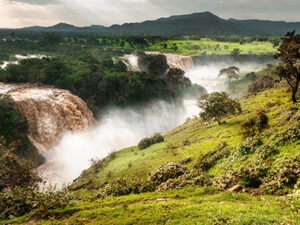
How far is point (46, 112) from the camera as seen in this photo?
3962cm

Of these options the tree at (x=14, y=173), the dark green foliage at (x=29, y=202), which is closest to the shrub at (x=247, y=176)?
the dark green foliage at (x=29, y=202)

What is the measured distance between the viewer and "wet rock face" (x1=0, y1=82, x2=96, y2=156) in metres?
36.7

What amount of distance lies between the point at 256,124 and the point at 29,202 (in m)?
21.6

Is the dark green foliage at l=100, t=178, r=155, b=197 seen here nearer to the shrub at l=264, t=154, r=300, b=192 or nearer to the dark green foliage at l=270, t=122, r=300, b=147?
the shrub at l=264, t=154, r=300, b=192

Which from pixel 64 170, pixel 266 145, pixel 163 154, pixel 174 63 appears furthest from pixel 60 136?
pixel 174 63

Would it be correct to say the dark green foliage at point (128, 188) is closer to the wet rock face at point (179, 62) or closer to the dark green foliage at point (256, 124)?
the dark green foliage at point (256, 124)

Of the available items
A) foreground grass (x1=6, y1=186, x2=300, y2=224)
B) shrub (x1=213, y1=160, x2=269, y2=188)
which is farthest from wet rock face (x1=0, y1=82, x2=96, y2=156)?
shrub (x1=213, y1=160, x2=269, y2=188)

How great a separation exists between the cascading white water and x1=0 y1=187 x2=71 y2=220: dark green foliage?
481 inches

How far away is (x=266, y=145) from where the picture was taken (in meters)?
15.6

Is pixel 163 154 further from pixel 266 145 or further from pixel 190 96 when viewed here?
pixel 190 96

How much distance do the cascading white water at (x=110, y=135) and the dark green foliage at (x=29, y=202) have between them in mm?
12211

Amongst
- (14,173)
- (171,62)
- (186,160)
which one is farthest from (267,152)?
(171,62)

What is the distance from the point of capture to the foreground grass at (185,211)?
29.5 feet

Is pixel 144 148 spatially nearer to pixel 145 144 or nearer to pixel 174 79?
pixel 145 144
